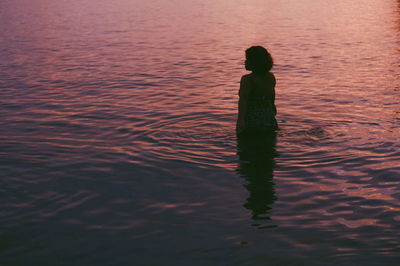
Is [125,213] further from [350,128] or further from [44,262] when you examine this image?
[350,128]

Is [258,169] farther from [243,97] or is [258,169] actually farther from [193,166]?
[243,97]

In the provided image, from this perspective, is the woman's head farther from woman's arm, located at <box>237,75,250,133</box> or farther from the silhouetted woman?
woman's arm, located at <box>237,75,250,133</box>

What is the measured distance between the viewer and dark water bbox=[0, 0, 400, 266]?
256 inches

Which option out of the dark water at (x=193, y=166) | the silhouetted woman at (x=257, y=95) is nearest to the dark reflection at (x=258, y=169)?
the dark water at (x=193, y=166)

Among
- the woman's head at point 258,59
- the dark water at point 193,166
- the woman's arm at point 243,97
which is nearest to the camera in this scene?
the dark water at point 193,166

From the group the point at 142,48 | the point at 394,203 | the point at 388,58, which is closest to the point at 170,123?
the point at 394,203

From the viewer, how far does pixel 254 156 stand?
9758 mm

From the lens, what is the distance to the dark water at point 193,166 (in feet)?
21.3

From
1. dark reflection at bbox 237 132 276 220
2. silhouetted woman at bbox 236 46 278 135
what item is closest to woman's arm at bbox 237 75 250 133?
silhouetted woman at bbox 236 46 278 135

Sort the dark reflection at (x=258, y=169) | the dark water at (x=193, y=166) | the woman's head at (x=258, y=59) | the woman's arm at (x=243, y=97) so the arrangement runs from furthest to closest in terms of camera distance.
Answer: the woman's arm at (x=243, y=97) → the woman's head at (x=258, y=59) → the dark reflection at (x=258, y=169) → the dark water at (x=193, y=166)

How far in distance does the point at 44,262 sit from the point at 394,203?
4647 millimetres

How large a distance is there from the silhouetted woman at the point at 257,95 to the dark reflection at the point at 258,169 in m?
0.20

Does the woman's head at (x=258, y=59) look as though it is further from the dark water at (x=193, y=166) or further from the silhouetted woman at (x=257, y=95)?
the dark water at (x=193, y=166)

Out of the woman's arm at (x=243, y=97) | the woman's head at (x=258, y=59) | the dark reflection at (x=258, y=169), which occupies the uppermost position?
the woman's head at (x=258, y=59)
